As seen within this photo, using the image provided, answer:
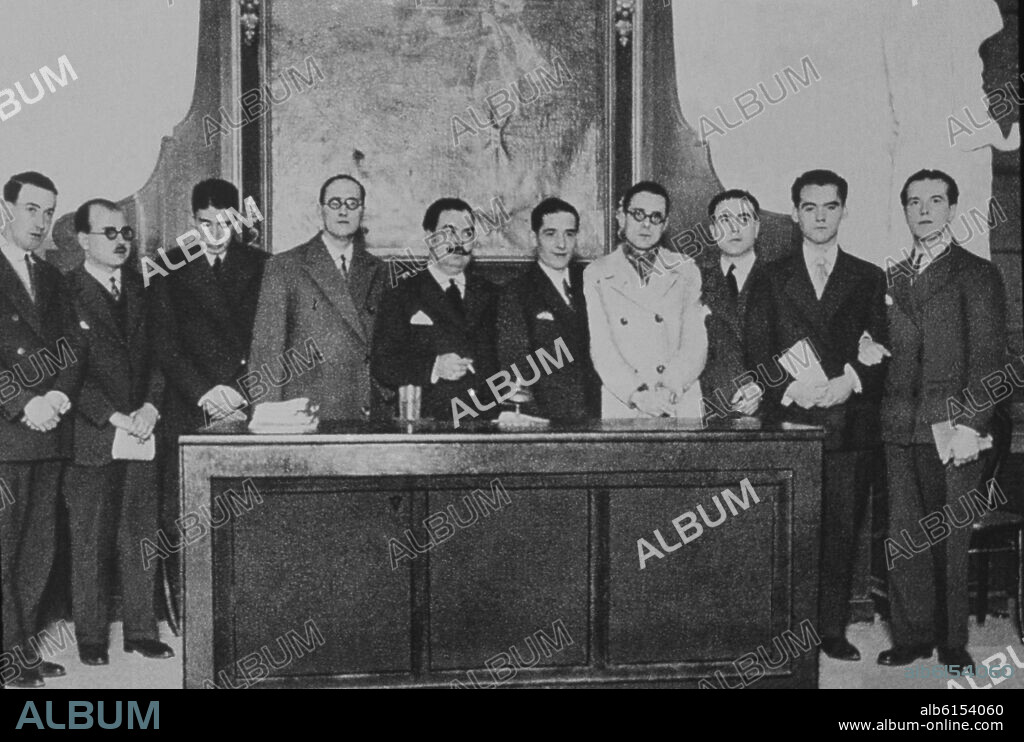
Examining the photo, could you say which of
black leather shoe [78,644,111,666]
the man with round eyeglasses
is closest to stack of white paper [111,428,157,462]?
black leather shoe [78,644,111,666]

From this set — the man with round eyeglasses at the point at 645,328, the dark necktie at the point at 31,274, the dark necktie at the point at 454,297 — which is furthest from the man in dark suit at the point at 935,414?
the dark necktie at the point at 31,274

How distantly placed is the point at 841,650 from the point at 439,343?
6.82ft

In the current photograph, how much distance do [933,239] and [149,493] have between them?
3466 millimetres

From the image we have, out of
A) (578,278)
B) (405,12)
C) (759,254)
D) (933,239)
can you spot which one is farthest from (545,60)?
(933,239)

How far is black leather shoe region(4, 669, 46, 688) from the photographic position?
3771 millimetres

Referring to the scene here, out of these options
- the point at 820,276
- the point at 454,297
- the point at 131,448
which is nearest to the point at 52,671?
the point at 131,448

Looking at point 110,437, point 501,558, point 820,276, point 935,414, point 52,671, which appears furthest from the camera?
point 820,276

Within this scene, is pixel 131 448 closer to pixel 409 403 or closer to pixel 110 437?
pixel 110 437

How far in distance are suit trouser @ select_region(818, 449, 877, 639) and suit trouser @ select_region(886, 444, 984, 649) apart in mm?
175

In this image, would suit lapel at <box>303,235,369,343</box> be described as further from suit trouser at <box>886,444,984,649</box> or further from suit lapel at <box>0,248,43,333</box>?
suit trouser at <box>886,444,984,649</box>

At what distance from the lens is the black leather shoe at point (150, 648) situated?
3.88 metres

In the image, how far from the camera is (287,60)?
13.6ft

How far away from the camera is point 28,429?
12.6 feet
